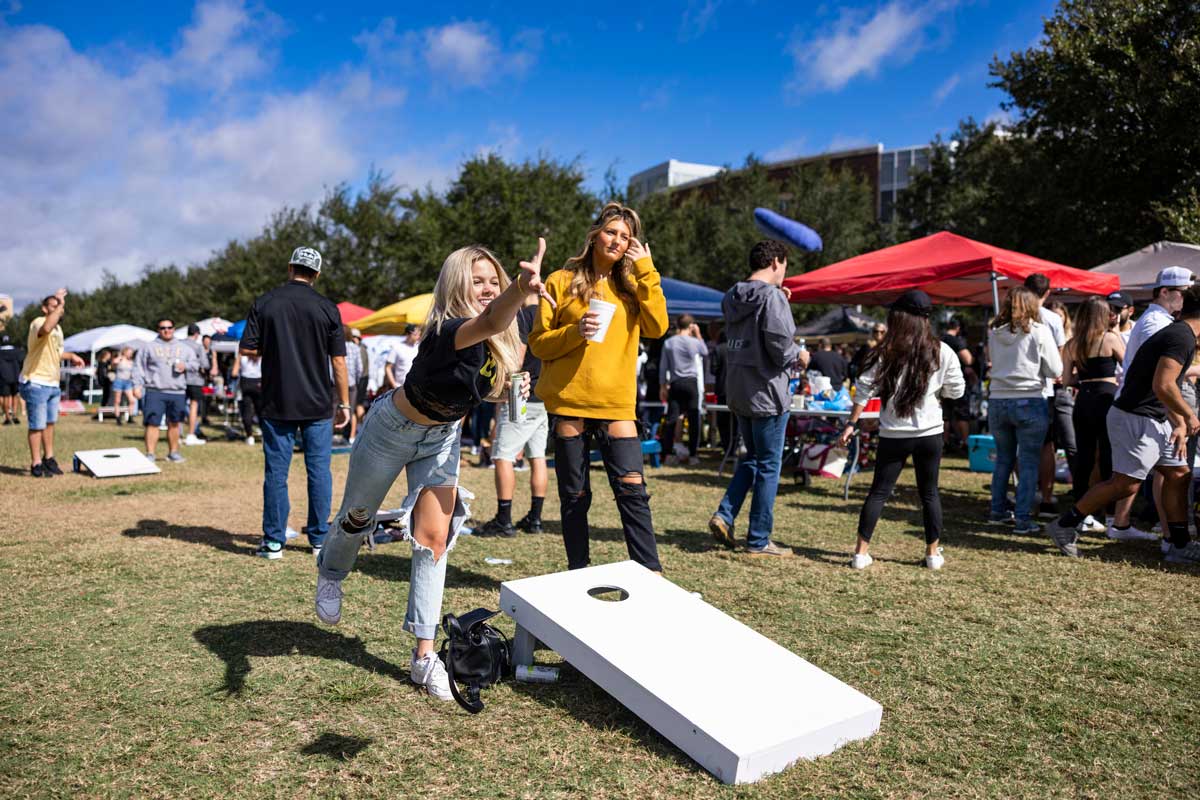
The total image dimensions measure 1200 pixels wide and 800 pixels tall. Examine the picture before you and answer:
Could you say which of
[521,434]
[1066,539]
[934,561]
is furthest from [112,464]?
[1066,539]

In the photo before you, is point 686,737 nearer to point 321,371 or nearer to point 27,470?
point 321,371

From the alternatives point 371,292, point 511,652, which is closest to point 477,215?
point 371,292

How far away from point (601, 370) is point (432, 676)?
1.71 metres

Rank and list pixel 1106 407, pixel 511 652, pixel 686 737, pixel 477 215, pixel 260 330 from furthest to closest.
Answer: pixel 477 215 → pixel 1106 407 → pixel 260 330 → pixel 511 652 → pixel 686 737

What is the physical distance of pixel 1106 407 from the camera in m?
6.59

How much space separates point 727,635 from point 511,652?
0.97 m

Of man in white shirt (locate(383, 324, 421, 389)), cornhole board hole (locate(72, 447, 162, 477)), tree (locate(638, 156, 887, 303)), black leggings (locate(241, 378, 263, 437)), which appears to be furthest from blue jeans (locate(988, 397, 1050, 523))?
tree (locate(638, 156, 887, 303))

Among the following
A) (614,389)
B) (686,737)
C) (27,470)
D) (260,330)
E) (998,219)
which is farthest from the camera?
(998,219)

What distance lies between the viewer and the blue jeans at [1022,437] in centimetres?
647

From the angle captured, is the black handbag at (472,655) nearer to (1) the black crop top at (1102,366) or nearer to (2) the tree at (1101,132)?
(1) the black crop top at (1102,366)

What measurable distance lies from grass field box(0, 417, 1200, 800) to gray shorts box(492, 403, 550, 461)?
29.2 inches

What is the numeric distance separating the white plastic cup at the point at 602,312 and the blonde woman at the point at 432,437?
29.0 inches

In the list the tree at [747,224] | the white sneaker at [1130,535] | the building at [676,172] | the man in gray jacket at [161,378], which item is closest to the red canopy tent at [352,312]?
the man in gray jacket at [161,378]

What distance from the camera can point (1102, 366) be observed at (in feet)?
21.5
